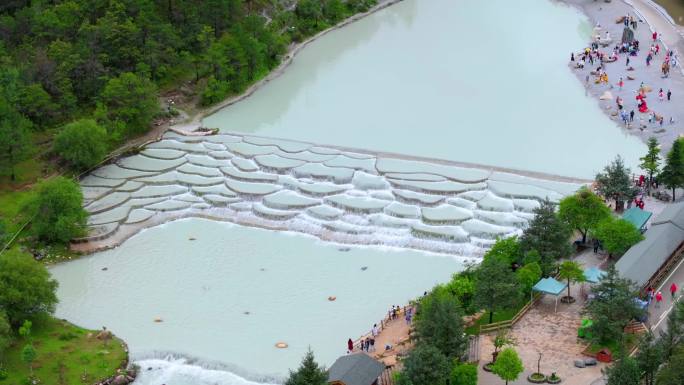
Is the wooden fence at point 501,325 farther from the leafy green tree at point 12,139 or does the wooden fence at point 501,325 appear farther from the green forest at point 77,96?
the leafy green tree at point 12,139

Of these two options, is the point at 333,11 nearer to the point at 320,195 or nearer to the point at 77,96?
the point at 77,96

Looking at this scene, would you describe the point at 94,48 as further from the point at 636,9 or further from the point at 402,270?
the point at 636,9

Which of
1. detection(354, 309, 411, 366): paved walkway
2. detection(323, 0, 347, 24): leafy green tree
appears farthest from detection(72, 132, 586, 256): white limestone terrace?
detection(323, 0, 347, 24): leafy green tree

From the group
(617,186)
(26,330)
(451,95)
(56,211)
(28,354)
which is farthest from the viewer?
(451,95)

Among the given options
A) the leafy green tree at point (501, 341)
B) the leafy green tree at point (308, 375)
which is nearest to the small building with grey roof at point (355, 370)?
the leafy green tree at point (308, 375)

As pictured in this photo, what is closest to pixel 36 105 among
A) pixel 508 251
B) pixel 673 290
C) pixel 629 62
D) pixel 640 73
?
pixel 508 251

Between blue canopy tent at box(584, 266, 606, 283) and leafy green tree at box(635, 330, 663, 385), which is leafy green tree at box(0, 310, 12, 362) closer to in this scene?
leafy green tree at box(635, 330, 663, 385)

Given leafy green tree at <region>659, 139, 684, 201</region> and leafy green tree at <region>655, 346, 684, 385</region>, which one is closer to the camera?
leafy green tree at <region>655, 346, 684, 385</region>

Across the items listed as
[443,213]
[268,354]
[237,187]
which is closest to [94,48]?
[237,187]
